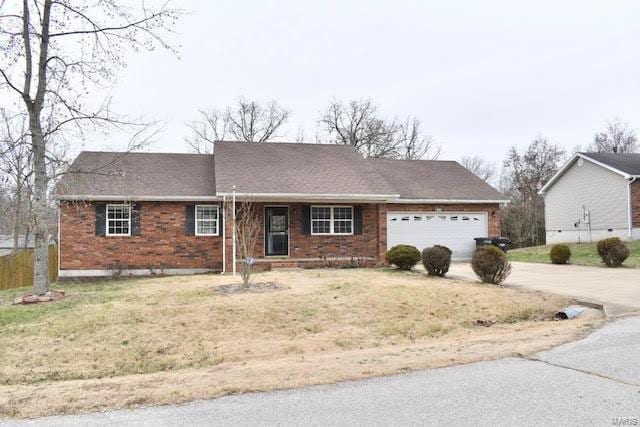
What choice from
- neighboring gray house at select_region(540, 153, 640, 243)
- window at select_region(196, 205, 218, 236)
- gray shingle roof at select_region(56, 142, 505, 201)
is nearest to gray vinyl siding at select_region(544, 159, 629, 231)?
neighboring gray house at select_region(540, 153, 640, 243)

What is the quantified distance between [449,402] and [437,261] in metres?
10.3

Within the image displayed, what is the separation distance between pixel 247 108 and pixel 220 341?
38.9 meters

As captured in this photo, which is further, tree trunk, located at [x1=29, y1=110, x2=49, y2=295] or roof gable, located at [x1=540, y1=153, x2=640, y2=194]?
roof gable, located at [x1=540, y1=153, x2=640, y2=194]

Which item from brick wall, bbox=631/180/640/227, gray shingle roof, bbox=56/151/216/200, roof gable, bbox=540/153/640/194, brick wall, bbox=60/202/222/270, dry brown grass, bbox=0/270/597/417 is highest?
roof gable, bbox=540/153/640/194

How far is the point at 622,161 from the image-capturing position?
2777cm

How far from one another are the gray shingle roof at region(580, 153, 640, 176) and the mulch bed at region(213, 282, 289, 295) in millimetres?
20419

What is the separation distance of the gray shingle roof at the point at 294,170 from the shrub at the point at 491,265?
6.05 meters

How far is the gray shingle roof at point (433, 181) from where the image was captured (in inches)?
849

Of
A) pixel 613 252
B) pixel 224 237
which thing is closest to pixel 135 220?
pixel 224 237

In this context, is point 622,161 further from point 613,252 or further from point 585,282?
point 585,282

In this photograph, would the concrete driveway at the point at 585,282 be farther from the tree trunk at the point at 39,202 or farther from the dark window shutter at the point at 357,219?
the tree trunk at the point at 39,202

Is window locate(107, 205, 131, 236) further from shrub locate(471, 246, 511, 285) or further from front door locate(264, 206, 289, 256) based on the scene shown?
shrub locate(471, 246, 511, 285)

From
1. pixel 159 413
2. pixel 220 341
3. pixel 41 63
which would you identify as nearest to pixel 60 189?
pixel 41 63

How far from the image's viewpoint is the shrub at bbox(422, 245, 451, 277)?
49.2ft
